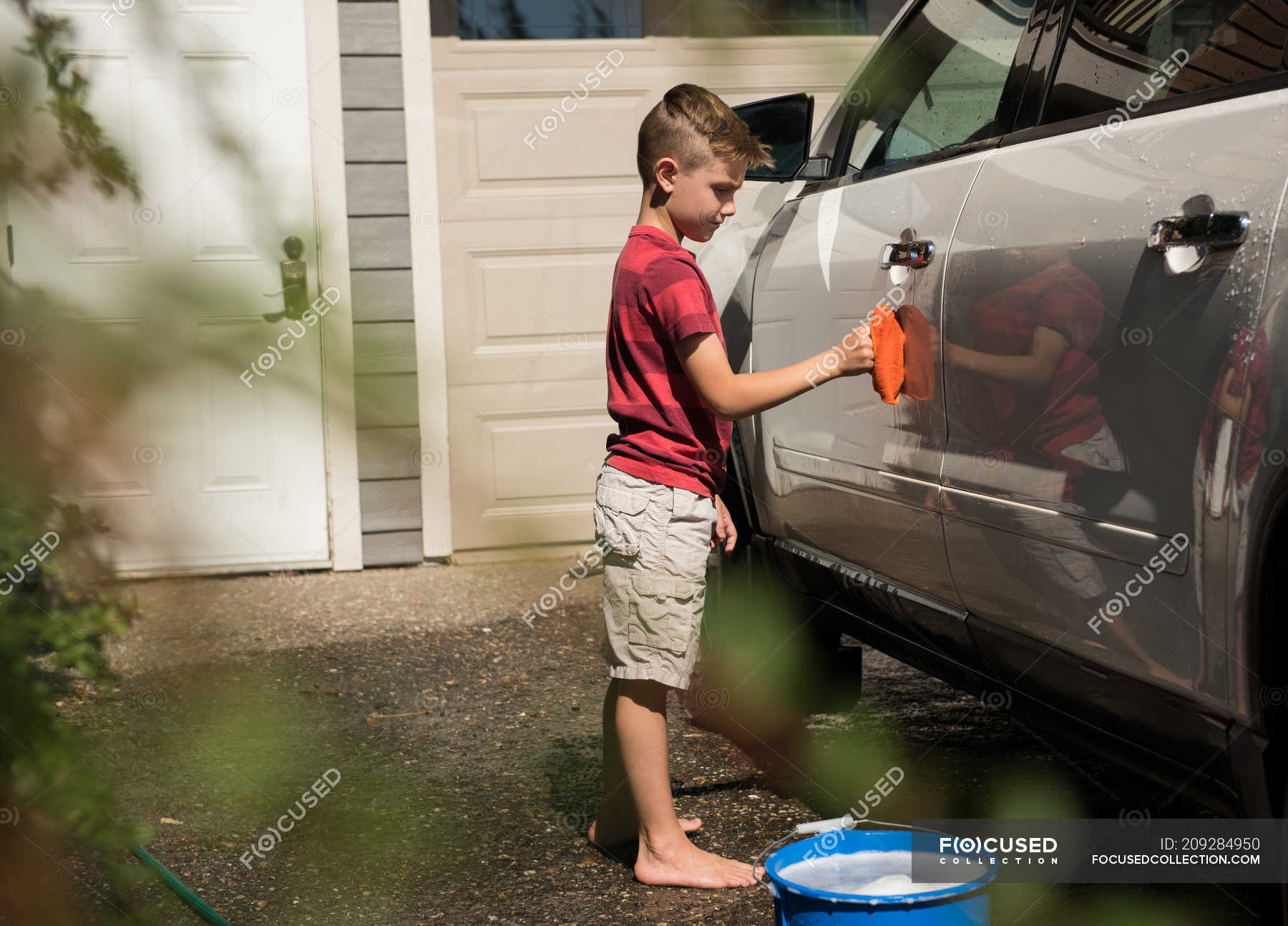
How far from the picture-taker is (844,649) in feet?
11.0

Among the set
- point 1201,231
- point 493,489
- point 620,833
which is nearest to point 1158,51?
point 1201,231

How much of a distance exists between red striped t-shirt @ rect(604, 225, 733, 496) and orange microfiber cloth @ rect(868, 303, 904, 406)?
309mm

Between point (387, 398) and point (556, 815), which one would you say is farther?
point (556, 815)

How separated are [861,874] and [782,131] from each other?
180 cm

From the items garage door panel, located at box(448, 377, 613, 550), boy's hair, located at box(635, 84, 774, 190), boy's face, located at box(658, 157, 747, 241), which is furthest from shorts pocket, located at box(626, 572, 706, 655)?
garage door panel, located at box(448, 377, 613, 550)

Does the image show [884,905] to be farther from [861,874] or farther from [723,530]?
[723,530]

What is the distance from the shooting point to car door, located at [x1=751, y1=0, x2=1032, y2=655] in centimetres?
223

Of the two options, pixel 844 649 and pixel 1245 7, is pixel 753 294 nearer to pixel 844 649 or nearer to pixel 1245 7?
pixel 844 649

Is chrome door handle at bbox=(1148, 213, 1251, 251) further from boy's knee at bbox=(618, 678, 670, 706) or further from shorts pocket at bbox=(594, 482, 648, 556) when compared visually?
boy's knee at bbox=(618, 678, 670, 706)

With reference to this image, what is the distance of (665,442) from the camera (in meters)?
2.29

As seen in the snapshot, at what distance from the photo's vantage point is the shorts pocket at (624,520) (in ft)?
7.38

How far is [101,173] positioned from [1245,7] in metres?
1.68

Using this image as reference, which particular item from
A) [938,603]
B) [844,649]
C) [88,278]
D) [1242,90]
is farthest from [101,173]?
[844,649]

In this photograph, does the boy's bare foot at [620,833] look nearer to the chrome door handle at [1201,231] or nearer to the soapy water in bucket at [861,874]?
the soapy water in bucket at [861,874]
